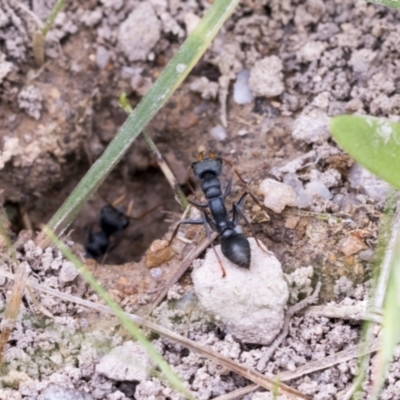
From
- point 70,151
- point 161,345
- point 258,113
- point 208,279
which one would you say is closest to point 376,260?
point 208,279

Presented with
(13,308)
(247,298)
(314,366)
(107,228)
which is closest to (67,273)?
(13,308)

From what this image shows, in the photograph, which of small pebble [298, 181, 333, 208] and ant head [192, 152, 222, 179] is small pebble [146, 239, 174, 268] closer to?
ant head [192, 152, 222, 179]

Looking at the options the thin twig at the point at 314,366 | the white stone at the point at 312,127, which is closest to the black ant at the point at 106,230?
the white stone at the point at 312,127

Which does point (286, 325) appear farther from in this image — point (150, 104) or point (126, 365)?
point (150, 104)

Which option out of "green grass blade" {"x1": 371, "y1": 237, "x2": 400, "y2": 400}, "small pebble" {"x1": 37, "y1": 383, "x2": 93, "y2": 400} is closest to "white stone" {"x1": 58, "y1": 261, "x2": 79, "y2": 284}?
"small pebble" {"x1": 37, "y1": 383, "x2": 93, "y2": 400}

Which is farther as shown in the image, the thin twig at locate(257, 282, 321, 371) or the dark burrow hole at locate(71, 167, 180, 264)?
the dark burrow hole at locate(71, 167, 180, 264)

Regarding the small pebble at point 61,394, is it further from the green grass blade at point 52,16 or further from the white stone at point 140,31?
the white stone at point 140,31
